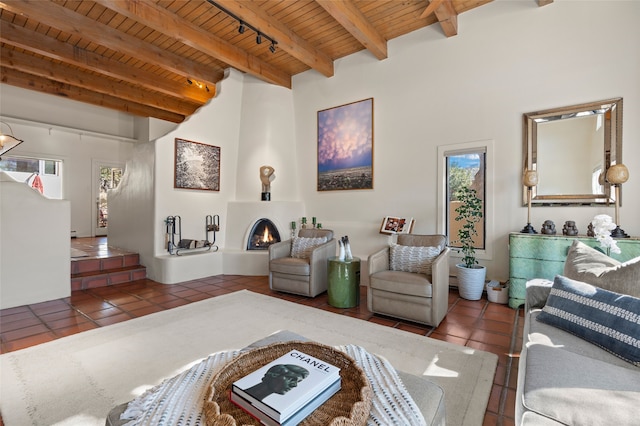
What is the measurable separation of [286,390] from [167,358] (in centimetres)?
170

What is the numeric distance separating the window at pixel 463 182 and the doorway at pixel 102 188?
24.1 ft

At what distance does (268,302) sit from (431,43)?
13.5ft

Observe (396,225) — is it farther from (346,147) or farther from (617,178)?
(617,178)

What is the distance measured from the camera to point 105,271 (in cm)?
455

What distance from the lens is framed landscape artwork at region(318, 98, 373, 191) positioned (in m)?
4.80

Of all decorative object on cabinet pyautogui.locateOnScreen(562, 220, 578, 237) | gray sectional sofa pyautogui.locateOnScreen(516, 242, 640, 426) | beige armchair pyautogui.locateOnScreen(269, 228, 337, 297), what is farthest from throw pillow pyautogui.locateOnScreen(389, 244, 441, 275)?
decorative object on cabinet pyautogui.locateOnScreen(562, 220, 578, 237)

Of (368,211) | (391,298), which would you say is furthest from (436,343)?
(368,211)

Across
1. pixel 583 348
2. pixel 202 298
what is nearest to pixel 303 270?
pixel 202 298

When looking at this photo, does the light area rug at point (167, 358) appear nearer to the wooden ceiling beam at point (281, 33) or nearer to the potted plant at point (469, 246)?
the potted plant at point (469, 246)

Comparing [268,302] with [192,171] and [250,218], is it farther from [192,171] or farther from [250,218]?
[192,171]

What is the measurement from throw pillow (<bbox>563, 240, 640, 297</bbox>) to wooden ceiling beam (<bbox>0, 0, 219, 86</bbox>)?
561 centimetres

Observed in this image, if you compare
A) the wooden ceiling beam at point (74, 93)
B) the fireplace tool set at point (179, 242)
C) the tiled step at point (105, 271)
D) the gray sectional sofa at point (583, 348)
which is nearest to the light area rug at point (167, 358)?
the gray sectional sofa at point (583, 348)

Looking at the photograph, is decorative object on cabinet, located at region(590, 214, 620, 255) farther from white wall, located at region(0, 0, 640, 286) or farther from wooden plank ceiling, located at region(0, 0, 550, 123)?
wooden plank ceiling, located at region(0, 0, 550, 123)

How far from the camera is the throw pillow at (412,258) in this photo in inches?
124
